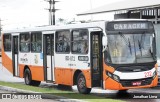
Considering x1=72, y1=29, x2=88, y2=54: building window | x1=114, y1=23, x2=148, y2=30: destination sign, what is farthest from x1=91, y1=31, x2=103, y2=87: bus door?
x1=114, y1=23, x2=148, y2=30: destination sign

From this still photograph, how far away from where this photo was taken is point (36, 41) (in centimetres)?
2184

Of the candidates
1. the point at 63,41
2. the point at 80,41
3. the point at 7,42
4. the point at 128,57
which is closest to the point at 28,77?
the point at 7,42

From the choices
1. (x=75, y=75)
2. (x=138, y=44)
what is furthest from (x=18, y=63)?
(x=138, y=44)

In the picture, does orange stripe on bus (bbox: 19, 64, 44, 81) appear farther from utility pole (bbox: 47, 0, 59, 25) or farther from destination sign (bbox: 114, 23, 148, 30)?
utility pole (bbox: 47, 0, 59, 25)

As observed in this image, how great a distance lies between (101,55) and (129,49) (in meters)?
1.11

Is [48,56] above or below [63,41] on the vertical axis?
below

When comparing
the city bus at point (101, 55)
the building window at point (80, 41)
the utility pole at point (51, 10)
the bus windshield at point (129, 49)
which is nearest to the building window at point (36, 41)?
the city bus at point (101, 55)

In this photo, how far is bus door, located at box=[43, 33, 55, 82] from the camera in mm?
20484

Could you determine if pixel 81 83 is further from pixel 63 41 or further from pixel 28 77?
pixel 28 77

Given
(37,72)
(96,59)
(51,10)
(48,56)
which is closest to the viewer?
(96,59)

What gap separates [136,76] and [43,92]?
3369 mm

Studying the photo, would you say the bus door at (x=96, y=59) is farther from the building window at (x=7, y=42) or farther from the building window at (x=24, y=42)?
the building window at (x=7, y=42)

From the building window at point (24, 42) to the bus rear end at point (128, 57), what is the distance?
23.1 ft

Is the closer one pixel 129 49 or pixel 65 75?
pixel 129 49
